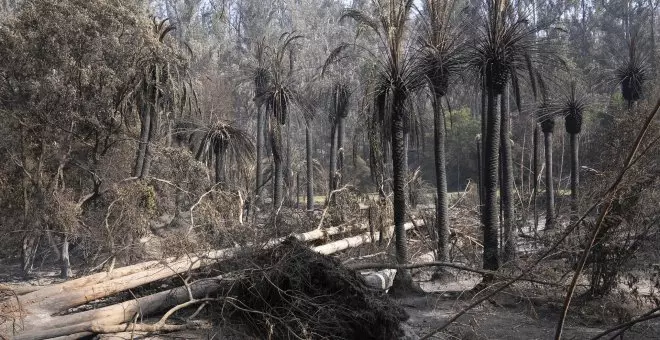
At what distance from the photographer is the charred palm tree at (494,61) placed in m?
10.9

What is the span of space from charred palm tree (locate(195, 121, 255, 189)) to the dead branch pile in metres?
9.64

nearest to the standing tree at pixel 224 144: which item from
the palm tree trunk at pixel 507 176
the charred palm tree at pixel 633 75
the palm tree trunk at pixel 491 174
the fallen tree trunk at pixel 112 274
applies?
the fallen tree trunk at pixel 112 274

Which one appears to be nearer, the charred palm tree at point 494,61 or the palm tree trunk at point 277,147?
the charred palm tree at point 494,61

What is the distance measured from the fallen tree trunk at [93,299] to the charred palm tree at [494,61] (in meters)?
4.57

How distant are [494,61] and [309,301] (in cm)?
586

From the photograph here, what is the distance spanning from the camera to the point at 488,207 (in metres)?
11.7

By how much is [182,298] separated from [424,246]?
7248mm

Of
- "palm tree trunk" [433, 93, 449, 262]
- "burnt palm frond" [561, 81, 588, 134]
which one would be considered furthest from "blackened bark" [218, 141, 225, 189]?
"burnt palm frond" [561, 81, 588, 134]

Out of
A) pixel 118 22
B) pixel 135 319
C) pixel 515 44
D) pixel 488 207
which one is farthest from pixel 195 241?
pixel 118 22

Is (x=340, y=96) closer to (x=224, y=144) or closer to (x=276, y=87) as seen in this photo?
(x=276, y=87)

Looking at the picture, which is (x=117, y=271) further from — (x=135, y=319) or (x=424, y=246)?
(x=424, y=246)

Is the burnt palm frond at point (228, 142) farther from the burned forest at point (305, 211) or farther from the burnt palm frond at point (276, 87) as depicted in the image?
the burnt palm frond at point (276, 87)

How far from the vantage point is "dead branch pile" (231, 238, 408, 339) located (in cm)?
795

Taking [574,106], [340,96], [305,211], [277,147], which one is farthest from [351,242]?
[340,96]
